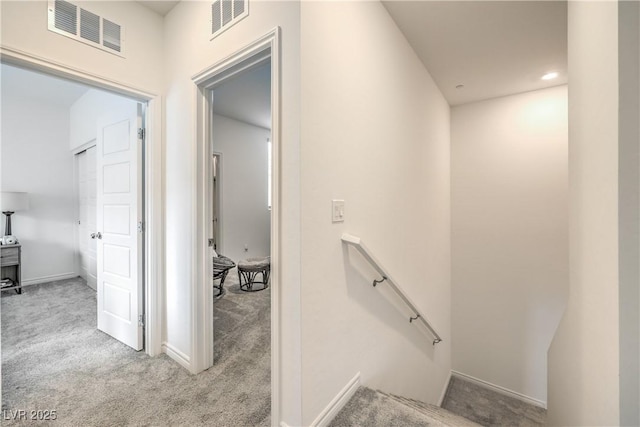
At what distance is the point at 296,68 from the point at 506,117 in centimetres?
343

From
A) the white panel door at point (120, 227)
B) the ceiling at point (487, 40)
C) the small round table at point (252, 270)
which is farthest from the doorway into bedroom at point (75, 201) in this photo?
the ceiling at point (487, 40)

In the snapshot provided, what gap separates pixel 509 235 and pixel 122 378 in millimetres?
4314

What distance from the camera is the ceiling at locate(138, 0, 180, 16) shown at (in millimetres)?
2047

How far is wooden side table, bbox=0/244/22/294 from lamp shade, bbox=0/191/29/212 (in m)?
0.52

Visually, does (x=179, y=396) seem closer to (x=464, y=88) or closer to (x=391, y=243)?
(x=391, y=243)

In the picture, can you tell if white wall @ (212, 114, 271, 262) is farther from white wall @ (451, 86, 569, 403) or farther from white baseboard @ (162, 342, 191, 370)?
white wall @ (451, 86, 569, 403)

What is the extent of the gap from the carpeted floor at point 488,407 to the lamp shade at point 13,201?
20.7ft

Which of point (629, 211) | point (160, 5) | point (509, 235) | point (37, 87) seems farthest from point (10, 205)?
point (509, 235)

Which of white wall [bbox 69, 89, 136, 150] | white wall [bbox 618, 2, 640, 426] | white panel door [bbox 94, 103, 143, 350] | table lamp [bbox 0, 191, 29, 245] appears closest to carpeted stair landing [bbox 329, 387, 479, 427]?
white wall [bbox 618, 2, 640, 426]

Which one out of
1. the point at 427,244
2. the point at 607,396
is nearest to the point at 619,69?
the point at 607,396

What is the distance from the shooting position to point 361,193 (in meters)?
1.70

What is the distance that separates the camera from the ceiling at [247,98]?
11.0 ft

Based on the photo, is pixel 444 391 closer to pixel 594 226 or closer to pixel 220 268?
pixel 220 268

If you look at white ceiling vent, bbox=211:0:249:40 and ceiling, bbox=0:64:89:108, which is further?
ceiling, bbox=0:64:89:108
